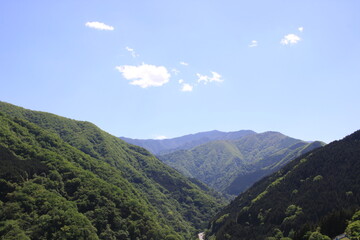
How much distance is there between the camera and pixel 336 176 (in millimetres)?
173875

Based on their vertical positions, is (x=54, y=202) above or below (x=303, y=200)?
above

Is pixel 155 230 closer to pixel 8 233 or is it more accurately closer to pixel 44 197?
pixel 44 197

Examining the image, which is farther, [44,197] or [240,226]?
[240,226]

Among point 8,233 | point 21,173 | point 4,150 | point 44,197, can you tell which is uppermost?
point 4,150

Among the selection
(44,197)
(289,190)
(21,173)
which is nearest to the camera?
(44,197)

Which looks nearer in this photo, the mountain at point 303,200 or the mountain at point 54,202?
the mountain at point 54,202

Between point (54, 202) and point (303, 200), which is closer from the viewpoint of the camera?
point (54, 202)

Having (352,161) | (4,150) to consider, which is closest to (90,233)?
(4,150)

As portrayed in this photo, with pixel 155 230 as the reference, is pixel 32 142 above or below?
above

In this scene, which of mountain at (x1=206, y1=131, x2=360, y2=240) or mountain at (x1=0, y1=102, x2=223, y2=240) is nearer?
mountain at (x1=0, y1=102, x2=223, y2=240)

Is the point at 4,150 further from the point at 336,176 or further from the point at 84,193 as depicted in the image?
the point at 336,176

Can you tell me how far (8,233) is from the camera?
357 feet

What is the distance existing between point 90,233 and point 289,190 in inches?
4810

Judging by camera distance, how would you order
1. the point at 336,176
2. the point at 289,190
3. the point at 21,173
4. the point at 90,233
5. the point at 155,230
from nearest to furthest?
the point at 90,233
the point at 21,173
the point at 155,230
the point at 336,176
the point at 289,190
